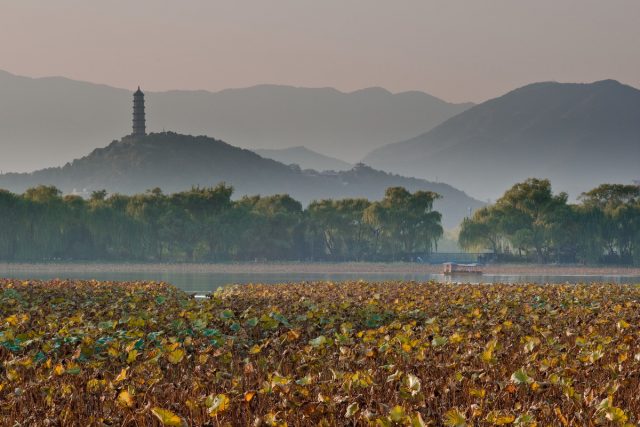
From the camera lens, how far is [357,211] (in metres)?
116

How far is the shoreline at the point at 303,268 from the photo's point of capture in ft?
325

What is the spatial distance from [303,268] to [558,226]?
90.3ft

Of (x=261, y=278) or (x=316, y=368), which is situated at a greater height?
(x=261, y=278)

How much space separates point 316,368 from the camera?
37.3 feet

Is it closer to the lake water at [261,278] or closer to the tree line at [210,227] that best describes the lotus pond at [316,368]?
the lake water at [261,278]

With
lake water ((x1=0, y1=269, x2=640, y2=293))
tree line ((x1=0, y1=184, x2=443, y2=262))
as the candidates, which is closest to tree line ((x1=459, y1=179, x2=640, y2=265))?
tree line ((x1=0, y1=184, x2=443, y2=262))

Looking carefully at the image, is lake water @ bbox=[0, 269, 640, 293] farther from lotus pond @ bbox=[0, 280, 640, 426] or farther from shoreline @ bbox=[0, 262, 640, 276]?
lotus pond @ bbox=[0, 280, 640, 426]

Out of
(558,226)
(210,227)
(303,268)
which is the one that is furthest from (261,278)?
(558,226)

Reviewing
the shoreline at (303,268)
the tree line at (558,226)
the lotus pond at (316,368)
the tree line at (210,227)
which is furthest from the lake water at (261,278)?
the lotus pond at (316,368)

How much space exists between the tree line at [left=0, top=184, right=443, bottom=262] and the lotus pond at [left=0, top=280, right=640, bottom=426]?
88940mm

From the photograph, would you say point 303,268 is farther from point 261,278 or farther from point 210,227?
point 261,278

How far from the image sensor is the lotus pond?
837 centimetres

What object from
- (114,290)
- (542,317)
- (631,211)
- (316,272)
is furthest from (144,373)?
(631,211)

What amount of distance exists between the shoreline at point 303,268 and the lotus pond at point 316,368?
270ft
